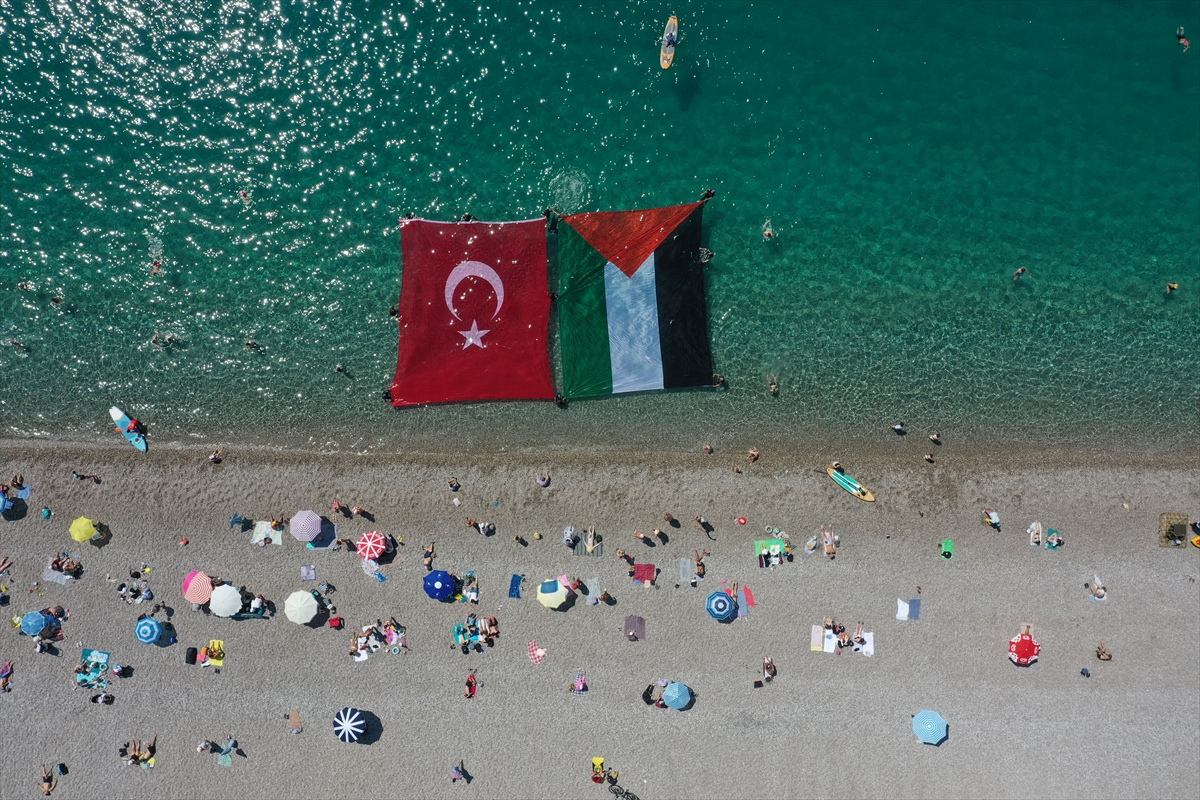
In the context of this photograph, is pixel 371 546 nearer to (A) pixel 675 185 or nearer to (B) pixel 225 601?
(B) pixel 225 601

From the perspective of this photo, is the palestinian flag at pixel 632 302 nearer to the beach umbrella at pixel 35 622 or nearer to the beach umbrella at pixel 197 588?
the beach umbrella at pixel 197 588

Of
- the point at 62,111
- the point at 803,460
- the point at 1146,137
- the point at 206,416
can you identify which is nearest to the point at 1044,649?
the point at 803,460

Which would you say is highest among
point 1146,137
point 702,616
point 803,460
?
point 1146,137

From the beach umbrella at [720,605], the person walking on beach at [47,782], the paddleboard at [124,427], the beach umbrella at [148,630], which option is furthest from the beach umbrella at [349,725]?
the beach umbrella at [720,605]

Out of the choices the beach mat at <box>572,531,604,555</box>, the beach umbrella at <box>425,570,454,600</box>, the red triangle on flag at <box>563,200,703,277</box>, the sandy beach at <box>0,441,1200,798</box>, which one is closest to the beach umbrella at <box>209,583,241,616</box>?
the sandy beach at <box>0,441,1200,798</box>

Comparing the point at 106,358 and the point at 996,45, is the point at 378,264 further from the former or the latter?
the point at 996,45
